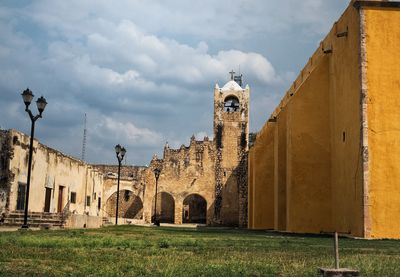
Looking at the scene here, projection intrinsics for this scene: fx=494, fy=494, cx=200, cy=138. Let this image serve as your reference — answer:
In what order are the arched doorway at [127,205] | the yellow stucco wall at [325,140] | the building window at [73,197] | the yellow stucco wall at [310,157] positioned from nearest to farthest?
the yellow stucco wall at [325,140]
the yellow stucco wall at [310,157]
the building window at [73,197]
the arched doorway at [127,205]

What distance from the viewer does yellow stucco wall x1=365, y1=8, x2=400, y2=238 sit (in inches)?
476

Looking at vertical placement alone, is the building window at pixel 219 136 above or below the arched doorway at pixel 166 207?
above

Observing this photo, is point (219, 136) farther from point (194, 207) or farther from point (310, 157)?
point (310, 157)

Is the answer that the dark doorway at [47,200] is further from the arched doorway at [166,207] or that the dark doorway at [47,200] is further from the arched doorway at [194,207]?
the arched doorway at [194,207]

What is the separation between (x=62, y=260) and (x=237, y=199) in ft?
117

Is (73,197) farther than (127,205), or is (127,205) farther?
(127,205)

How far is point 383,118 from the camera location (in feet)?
40.7

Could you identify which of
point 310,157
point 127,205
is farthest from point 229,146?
point 310,157

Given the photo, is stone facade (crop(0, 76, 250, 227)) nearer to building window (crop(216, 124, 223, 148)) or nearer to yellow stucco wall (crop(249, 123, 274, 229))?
building window (crop(216, 124, 223, 148))

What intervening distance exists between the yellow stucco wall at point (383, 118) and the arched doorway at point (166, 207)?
32162 millimetres

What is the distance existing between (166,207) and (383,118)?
33.0 m

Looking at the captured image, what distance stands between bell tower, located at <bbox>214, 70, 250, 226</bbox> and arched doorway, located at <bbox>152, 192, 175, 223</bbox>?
16.9ft

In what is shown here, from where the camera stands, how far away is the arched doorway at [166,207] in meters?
43.3

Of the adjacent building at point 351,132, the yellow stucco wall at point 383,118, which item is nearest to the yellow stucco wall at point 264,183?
the adjacent building at point 351,132
